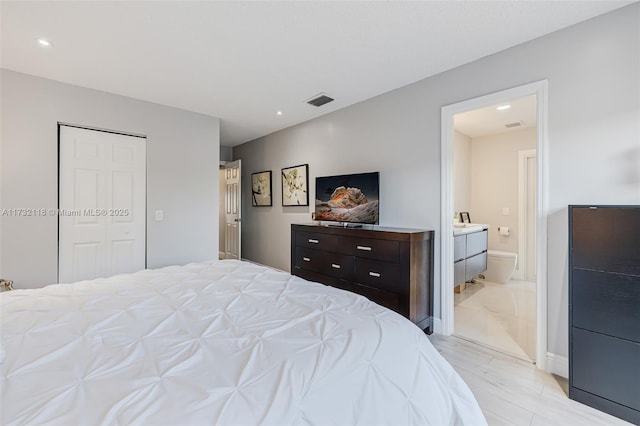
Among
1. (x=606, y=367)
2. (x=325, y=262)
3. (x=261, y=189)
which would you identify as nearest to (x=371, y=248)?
(x=325, y=262)

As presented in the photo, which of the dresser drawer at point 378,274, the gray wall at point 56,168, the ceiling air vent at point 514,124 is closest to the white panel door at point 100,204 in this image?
the gray wall at point 56,168

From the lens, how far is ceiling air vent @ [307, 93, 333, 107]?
11.0 feet

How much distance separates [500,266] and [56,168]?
6.14 m

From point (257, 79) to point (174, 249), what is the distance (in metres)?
2.43

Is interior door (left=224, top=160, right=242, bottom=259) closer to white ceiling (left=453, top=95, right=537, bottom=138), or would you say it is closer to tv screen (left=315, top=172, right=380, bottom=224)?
tv screen (left=315, top=172, right=380, bottom=224)

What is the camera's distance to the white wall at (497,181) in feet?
15.8

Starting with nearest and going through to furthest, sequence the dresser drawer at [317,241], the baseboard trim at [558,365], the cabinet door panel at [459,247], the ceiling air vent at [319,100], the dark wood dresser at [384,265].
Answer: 1. the baseboard trim at [558,365]
2. the dark wood dresser at [384,265]
3. the dresser drawer at [317,241]
4. the ceiling air vent at [319,100]
5. the cabinet door panel at [459,247]

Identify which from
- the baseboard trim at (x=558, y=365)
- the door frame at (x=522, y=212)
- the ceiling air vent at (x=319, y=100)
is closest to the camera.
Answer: the baseboard trim at (x=558, y=365)

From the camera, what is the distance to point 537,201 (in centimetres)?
221

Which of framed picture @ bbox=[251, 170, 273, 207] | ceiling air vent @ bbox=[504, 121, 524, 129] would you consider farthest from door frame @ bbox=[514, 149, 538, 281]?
framed picture @ bbox=[251, 170, 273, 207]

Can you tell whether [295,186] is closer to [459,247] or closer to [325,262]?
[325,262]

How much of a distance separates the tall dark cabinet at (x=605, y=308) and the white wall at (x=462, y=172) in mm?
3135

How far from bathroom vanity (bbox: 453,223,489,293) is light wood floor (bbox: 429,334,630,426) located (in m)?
1.20

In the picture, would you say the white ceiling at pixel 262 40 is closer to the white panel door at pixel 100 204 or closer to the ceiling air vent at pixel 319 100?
the ceiling air vent at pixel 319 100
